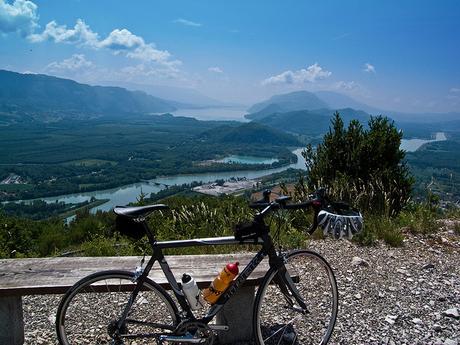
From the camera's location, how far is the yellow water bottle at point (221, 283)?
2.61m

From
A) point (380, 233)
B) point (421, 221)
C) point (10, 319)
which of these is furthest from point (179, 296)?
point (421, 221)

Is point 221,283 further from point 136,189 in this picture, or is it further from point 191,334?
point 136,189

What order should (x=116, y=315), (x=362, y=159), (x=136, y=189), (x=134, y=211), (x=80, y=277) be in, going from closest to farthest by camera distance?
(x=134, y=211), (x=116, y=315), (x=80, y=277), (x=362, y=159), (x=136, y=189)

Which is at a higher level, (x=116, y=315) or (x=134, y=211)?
(x=134, y=211)

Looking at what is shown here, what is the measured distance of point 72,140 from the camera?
131125 millimetres

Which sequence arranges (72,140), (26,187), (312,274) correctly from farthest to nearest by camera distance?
(72,140)
(26,187)
(312,274)

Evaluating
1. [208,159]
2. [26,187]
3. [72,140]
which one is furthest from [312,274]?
[72,140]

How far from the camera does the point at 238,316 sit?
10.1 ft

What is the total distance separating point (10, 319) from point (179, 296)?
1382 millimetres

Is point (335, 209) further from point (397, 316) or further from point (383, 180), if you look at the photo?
point (383, 180)

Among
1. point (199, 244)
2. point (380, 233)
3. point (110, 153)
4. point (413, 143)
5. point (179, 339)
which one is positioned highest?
point (199, 244)

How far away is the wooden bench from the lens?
9.13ft

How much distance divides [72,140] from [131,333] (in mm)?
140111

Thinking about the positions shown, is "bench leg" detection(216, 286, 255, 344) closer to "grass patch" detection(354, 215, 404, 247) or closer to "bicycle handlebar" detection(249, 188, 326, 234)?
"bicycle handlebar" detection(249, 188, 326, 234)
